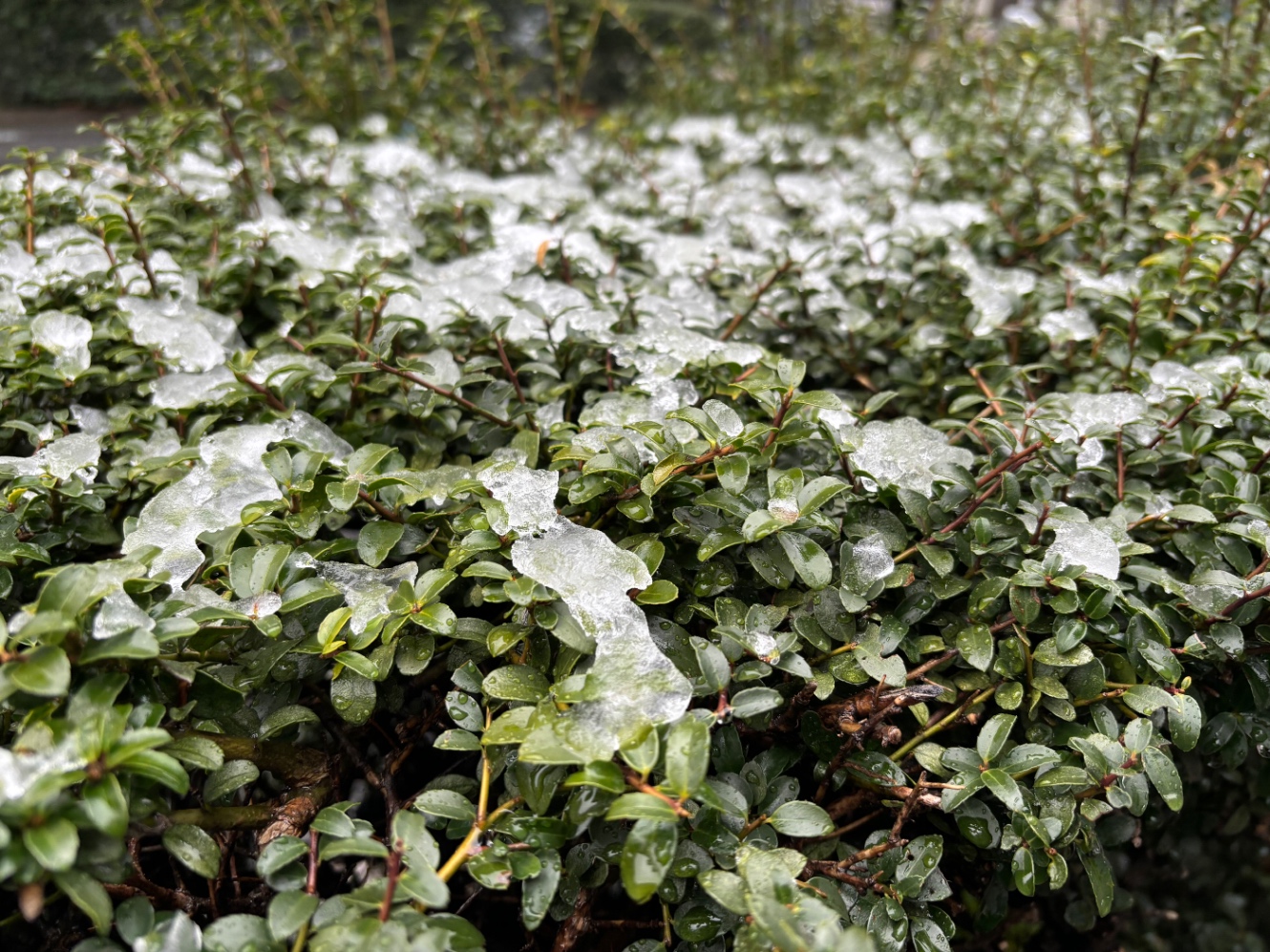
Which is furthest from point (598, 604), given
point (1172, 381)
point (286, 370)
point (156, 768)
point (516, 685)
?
point (1172, 381)

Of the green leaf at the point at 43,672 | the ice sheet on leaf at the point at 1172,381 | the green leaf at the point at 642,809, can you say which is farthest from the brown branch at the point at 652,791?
the ice sheet on leaf at the point at 1172,381

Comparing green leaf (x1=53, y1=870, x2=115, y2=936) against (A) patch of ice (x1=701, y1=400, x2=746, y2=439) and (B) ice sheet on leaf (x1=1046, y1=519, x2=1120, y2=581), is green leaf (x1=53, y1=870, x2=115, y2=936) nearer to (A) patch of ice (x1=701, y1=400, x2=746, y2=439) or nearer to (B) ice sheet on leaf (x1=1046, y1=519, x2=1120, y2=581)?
(A) patch of ice (x1=701, y1=400, x2=746, y2=439)

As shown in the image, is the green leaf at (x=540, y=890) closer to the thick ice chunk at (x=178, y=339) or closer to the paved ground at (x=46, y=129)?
the thick ice chunk at (x=178, y=339)

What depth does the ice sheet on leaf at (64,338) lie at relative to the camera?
5.02 feet

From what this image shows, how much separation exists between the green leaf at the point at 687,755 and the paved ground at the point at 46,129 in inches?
145

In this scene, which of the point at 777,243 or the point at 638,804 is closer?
the point at 638,804

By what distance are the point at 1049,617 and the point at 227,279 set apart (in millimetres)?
1737

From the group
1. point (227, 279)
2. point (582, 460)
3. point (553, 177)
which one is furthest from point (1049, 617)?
point (553, 177)

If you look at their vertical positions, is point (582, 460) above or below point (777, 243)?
above

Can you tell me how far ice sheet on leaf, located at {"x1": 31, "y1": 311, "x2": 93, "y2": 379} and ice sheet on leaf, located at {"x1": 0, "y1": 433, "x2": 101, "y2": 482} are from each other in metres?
0.20

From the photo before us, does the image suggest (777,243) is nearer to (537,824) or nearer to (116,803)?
(537,824)

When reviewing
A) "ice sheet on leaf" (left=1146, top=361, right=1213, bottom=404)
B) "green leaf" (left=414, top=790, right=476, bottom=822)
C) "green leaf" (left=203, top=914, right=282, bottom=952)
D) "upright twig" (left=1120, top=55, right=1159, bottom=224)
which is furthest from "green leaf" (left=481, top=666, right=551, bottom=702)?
"upright twig" (left=1120, top=55, right=1159, bottom=224)

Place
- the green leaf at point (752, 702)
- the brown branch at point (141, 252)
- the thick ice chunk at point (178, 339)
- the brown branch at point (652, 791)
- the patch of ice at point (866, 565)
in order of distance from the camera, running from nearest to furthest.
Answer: the brown branch at point (652, 791) → the green leaf at point (752, 702) → the patch of ice at point (866, 565) → the thick ice chunk at point (178, 339) → the brown branch at point (141, 252)

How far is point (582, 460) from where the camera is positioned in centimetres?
126
